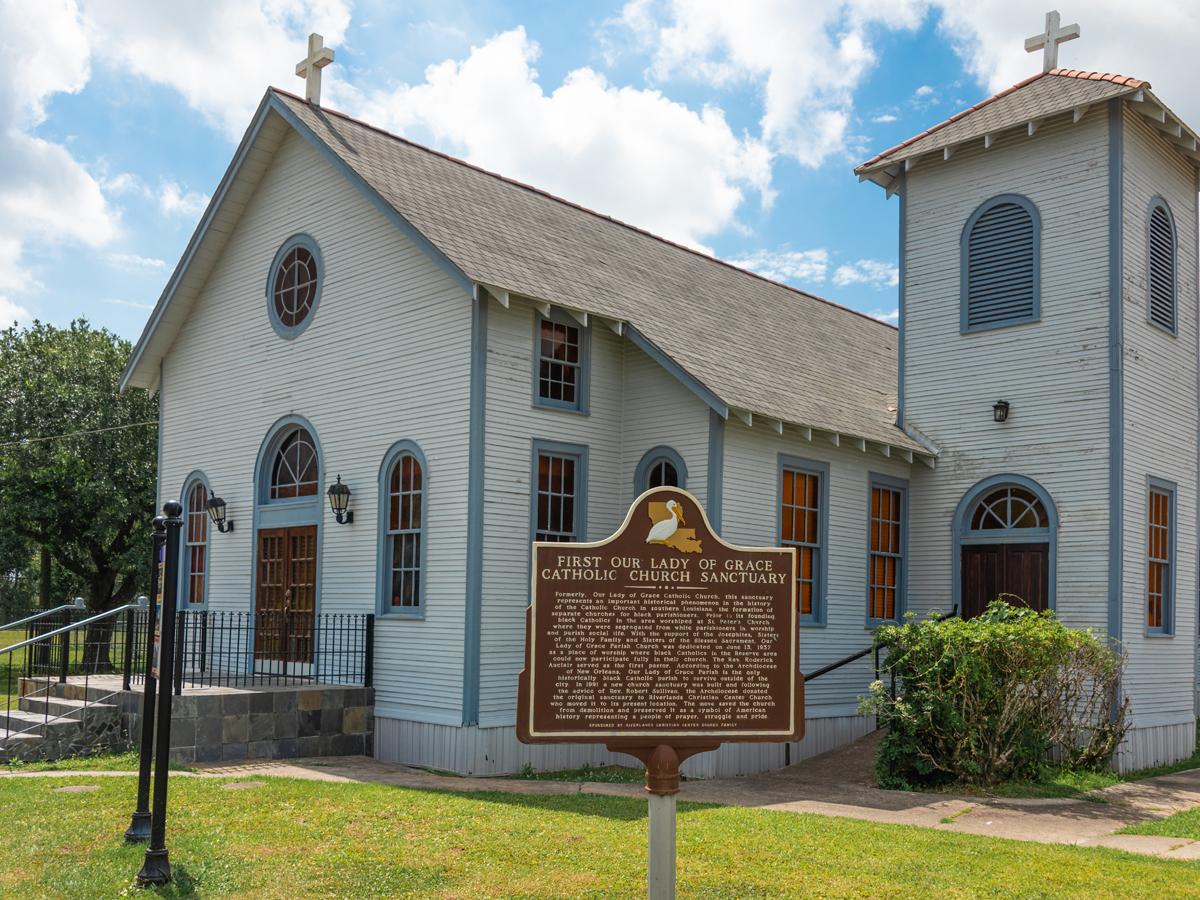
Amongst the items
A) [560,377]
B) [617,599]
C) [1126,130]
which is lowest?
[617,599]

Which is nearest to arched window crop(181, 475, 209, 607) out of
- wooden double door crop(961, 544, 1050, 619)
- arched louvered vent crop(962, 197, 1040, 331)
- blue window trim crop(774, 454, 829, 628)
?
blue window trim crop(774, 454, 829, 628)

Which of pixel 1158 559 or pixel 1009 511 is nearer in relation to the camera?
pixel 1158 559

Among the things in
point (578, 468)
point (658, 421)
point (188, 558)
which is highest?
point (658, 421)

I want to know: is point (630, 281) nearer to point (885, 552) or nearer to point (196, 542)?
point (885, 552)

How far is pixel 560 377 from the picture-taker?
51.4 ft

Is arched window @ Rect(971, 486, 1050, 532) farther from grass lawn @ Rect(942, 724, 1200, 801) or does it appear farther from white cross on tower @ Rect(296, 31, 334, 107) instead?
white cross on tower @ Rect(296, 31, 334, 107)

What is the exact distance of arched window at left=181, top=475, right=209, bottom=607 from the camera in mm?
18969

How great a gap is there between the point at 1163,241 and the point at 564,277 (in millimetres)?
9027

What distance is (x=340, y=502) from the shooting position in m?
16.0

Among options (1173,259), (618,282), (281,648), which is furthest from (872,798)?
(1173,259)

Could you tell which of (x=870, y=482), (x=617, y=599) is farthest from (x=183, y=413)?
(x=617, y=599)

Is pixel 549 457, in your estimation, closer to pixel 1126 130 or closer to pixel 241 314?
pixel 241 314

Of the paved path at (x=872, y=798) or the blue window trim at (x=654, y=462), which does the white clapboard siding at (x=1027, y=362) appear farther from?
the blue window trim at (x=654, y=462)

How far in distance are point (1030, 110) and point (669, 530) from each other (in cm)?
1308
